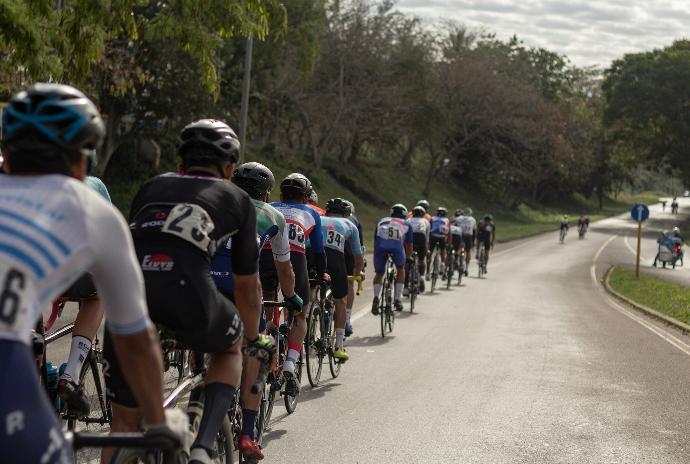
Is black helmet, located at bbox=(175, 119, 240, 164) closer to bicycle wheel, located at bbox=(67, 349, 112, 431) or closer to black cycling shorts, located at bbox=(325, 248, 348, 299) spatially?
bicycle wheel, located at bbox=(67, 349, 112, 431)

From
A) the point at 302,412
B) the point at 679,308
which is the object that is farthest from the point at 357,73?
the point at 302,412

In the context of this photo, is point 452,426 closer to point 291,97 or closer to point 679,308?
point 679,308

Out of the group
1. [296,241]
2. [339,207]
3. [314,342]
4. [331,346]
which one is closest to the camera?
[296,241]

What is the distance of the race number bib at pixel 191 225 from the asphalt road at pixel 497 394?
299cm

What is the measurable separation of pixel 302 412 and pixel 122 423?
178 inches

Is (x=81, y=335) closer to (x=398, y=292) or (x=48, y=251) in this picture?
(x=48, y=251)

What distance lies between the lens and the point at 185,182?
424 cm

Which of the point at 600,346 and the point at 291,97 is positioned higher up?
the point at 291,97

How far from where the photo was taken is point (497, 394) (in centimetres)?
970

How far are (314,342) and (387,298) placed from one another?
4625mm

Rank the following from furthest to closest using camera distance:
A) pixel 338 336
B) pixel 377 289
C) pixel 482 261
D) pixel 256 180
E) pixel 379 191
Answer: pixel 379 191
pixel 482 261
pixel 377 289
pixel 338 336
pixel 256 180

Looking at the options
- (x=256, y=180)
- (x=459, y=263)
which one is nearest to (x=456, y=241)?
(x=459, y=263)

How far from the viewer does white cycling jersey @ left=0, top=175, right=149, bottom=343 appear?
8.25ft

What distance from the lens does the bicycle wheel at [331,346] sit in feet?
32.3
